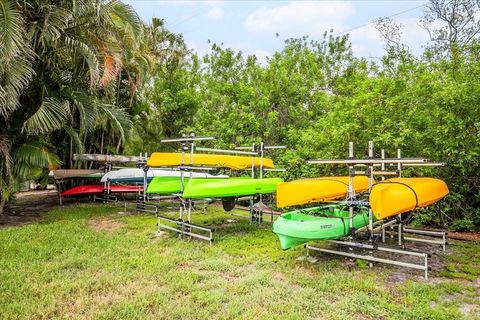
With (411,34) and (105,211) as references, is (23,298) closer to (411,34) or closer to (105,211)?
(105,211)

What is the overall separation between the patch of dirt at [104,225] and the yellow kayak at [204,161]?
4.87 feet

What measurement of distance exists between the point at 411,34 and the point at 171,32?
10266 mm

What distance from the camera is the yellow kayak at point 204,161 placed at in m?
6.23

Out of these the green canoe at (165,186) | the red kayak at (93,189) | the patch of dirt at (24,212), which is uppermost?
the green canoe at (165,186)

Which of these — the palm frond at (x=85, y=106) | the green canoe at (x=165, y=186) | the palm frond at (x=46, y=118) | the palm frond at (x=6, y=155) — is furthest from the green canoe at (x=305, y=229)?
the palm frond at (x=85, y=106)

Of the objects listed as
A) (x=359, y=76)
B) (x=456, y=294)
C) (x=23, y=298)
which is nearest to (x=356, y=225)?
(x=456, y=294)

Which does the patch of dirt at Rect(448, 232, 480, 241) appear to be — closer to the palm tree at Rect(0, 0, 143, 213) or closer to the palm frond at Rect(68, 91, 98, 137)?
the palm tree at Rect(0, 0, 143, 213)

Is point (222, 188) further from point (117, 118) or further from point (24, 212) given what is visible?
point (24, 212)

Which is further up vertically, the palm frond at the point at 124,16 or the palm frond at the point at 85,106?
the palm frond at the point at 124,16

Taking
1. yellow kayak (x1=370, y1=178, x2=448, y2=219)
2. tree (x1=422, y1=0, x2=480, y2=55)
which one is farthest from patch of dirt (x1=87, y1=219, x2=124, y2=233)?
tree (x1=422, y1=0, x2=480, y2=55)

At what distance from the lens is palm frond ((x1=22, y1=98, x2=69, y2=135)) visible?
6.86m

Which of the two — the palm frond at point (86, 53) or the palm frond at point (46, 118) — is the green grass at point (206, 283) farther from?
the palm frond at point (86, 53)

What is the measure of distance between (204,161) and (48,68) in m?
4.52

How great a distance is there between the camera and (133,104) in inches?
477
